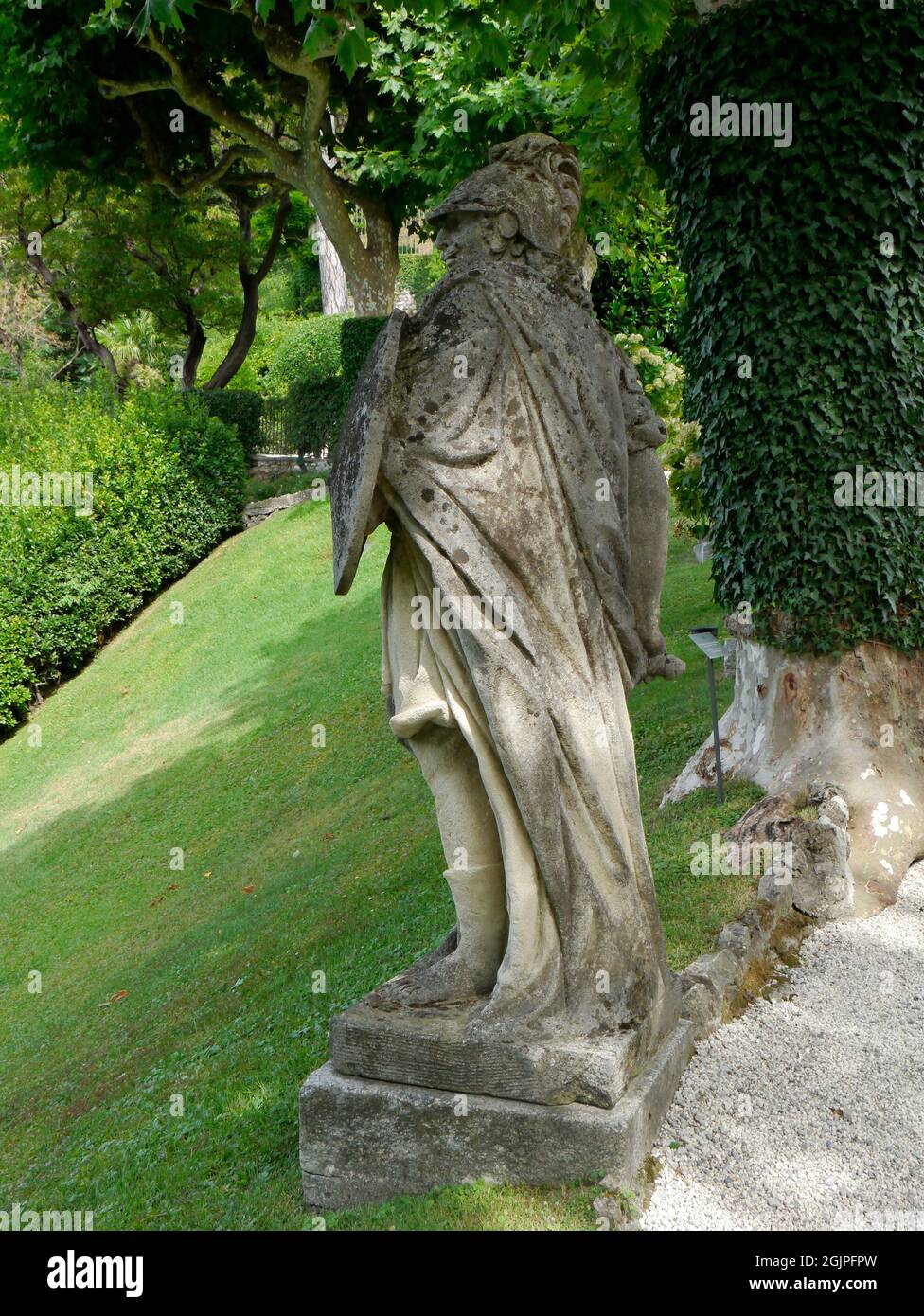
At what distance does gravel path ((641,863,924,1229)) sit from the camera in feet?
11.8

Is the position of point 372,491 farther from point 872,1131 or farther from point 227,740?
point 227,740

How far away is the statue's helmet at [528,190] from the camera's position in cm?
→ 384

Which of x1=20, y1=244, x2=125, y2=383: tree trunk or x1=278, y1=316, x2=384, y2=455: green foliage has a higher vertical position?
x1=20, y1=244, x2=125, y2=383: tree trunk

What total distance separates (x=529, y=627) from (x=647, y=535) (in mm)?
637

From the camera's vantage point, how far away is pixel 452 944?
13.2 ft

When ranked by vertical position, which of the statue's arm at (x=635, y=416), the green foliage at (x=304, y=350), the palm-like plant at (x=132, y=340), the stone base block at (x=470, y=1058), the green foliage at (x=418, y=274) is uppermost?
the green foliage at (x=418, y=274)

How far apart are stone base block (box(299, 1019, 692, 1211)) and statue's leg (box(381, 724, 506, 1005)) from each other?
1.17 feet

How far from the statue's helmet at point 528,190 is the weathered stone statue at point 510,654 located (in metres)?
0.01

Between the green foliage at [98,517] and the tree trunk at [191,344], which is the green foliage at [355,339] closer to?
the green foliage at [98,517]

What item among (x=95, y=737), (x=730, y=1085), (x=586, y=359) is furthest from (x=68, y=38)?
(x=730, y=1085)

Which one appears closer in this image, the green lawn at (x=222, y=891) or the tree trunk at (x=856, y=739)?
the green lawn at (x=222, y=891)

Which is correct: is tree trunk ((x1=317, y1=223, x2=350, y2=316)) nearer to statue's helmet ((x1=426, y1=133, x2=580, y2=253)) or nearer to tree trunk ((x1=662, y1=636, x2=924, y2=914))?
tree trunk ((x1=662, y1=636, x2=924, y2=914))

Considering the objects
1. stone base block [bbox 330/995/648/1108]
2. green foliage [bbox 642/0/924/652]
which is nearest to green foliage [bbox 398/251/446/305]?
green foliage [bbox 642/0/924/652]

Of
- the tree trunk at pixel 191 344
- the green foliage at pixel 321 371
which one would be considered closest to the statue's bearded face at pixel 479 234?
the green foliage at pixel 321 371
